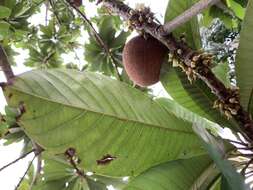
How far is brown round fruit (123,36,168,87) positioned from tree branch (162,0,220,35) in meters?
0.12

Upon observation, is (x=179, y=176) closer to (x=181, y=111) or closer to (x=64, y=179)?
(x=181, y=111)

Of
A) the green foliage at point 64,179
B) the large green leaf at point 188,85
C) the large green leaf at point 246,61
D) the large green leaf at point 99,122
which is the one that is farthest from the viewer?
the green foliage at point 64,179

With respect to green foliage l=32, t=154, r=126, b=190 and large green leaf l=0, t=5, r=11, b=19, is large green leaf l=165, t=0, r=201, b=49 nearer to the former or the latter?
large green leaf l=0, t=5, r=11, b=19

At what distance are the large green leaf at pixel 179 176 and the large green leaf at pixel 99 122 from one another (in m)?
0.02

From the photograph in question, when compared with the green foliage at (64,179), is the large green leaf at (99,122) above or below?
above

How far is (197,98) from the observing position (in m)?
1.05

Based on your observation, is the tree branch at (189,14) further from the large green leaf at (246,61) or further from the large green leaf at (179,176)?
the large green leaf at (179,176)

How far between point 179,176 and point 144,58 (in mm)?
330

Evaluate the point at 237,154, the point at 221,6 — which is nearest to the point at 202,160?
the point at 237,154

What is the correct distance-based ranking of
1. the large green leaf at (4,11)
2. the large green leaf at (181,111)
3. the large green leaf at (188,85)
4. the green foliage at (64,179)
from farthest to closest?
the green foliage at (64,179) → the large green leaf at (4,11) → the large green leaf at (181,111) → the large green leaf at (188,85)

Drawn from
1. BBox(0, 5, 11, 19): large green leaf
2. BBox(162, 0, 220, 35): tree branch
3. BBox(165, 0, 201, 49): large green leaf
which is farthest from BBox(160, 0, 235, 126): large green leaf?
BBox(0, 5, 11, 19): large green leaf

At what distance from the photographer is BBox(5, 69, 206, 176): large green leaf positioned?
2.44ft

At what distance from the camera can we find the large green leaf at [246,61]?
0.88 meters

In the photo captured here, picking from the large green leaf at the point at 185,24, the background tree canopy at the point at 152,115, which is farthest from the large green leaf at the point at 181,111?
the large green leaf at the point at 185,24
